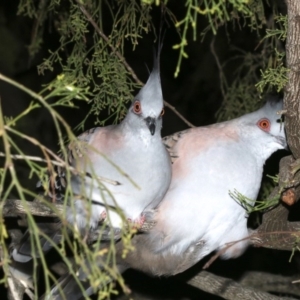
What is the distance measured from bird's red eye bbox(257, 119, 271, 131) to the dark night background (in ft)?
2.91

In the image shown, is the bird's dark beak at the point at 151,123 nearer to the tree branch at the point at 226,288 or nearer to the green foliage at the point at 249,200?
the green foliage at the point at 249,200

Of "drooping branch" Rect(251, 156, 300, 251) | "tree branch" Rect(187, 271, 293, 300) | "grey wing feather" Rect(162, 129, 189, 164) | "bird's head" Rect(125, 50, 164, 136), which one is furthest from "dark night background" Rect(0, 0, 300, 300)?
"bird's head" Rect(125, 50, 164, 136)

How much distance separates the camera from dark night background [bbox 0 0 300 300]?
11.0 feet

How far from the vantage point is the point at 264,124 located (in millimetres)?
2420

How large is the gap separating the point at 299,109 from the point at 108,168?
61cm

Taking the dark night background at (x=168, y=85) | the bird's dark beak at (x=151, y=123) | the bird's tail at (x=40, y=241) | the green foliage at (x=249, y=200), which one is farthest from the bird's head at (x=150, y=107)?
the dark night background at (x=168, y=85)

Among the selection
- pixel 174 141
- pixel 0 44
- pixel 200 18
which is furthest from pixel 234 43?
pixel 174 141

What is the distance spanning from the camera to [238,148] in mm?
2357

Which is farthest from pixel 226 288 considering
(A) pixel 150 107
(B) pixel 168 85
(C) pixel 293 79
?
(B) pixel 168 85

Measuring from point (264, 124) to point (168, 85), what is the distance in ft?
4.88

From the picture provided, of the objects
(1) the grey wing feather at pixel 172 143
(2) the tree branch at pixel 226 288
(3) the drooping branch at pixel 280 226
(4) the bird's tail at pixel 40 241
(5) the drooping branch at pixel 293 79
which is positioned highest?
(5) the drooping branch at pixel 293 79

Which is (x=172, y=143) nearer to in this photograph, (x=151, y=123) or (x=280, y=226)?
(x=151, y=123)

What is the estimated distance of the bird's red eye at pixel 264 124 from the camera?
2412 millimetres

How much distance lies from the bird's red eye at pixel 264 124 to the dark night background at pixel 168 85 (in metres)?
0.89
